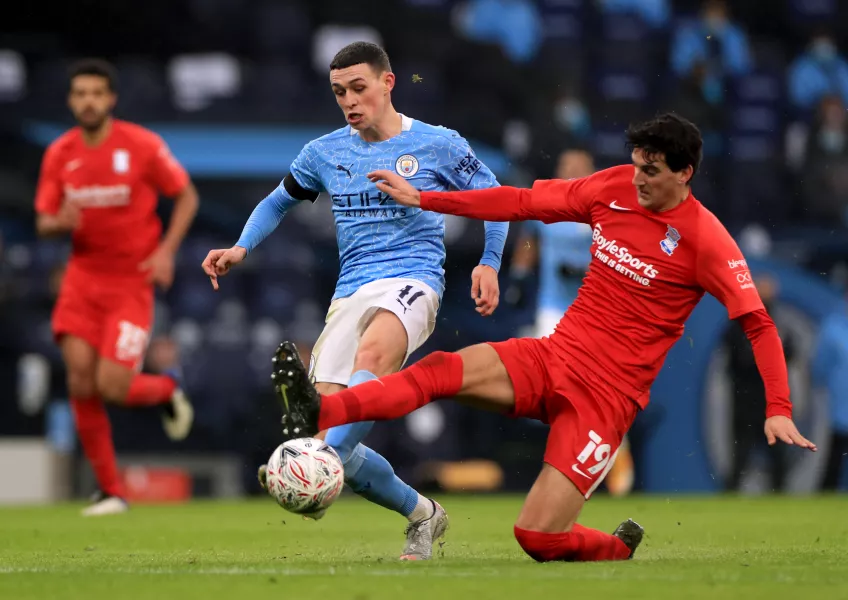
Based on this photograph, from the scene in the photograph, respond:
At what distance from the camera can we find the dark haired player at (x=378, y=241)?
572cm

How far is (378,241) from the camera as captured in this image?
5.95m

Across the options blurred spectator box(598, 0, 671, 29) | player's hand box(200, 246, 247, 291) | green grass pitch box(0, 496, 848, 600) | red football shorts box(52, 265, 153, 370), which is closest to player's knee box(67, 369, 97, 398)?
red football shorts box(52, 265, 153, 370)

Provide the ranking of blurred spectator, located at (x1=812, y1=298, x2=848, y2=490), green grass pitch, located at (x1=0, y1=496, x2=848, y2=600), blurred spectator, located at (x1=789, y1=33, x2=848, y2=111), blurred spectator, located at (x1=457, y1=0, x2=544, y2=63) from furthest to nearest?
blurred spectator, located at (x1=789, y1=33, x2=848, y2=111)
blurred spectator, located at (x1=457, y1=0, x2=544, y2=63)
blurred spectator, located at (x1=812, y1=298, x2=848, y2=490)
green grass pitch, located at (x1=0, y1=496, x2=848, y2=600)

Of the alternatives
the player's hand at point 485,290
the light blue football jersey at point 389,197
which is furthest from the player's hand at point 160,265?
the player's hand at point 485,290

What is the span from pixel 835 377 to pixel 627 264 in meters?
7.05

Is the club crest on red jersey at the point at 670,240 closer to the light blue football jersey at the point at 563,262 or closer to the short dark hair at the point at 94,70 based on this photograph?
the short dark hair at the point at 94,70

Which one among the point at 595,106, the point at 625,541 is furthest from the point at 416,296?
the point at 595,106

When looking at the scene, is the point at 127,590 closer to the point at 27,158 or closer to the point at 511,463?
the point at 511,463

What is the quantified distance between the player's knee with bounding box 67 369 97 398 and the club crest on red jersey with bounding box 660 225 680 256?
4.91 meters

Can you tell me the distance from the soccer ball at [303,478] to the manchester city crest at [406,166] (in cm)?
137

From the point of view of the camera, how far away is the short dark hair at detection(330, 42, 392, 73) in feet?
19.3

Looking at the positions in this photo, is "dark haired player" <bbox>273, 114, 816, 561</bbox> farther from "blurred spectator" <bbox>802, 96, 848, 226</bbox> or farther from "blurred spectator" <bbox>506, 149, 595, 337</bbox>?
"blurred spectator" <bbox>802, 96, 848, 226</bbox>

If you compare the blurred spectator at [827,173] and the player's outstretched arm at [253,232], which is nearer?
the player's outstretched arm at [253,232]

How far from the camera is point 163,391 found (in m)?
9.70
